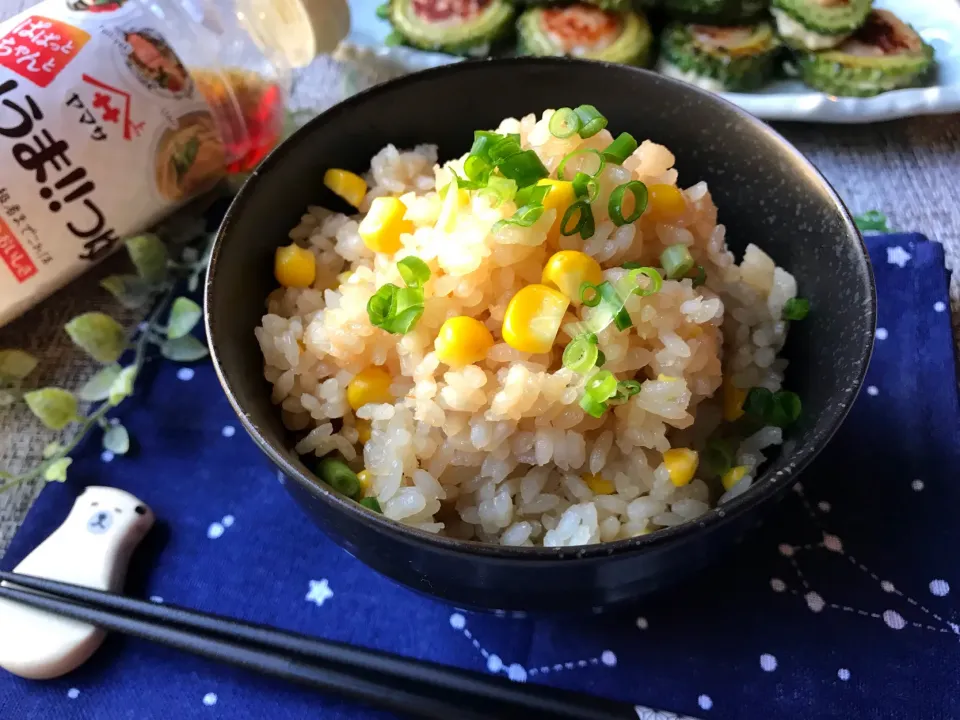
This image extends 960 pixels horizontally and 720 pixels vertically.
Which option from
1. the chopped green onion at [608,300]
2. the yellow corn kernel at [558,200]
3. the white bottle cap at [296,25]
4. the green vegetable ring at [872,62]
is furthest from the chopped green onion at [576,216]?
the green vegetable ring at [872,62]

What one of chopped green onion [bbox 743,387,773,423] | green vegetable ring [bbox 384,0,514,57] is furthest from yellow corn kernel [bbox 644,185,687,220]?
green vegetable ring [bbox 384,0,514,57]

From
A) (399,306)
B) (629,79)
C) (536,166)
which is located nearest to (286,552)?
(399,306)

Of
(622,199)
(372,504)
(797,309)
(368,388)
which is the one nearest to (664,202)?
(622,199)

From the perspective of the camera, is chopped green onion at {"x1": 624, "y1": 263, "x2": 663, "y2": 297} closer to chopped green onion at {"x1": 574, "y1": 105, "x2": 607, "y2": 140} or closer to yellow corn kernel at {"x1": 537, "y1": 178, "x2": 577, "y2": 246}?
yellow corn kernel at {"x1": 537, "y1": 178, "x2": 577, "y2": 246}

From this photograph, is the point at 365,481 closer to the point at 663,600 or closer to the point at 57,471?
the point at 663,600

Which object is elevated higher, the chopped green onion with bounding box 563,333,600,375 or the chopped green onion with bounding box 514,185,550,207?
the chopped green onion with bounding box 514,185,550,207

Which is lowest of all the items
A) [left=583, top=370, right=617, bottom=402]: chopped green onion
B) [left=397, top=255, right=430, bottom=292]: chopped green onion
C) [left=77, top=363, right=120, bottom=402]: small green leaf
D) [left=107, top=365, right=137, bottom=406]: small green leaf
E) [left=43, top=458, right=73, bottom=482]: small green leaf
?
[left=43, top=458, right=73, bottom=482]: small green leaf
